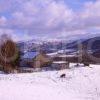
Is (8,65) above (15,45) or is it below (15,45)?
below

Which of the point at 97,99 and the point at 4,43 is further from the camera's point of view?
the point at 4,43

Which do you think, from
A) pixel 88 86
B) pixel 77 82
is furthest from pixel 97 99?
pixel 77 82

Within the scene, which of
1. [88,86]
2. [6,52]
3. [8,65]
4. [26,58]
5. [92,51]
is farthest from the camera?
[92,51]

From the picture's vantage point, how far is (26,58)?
63.9m

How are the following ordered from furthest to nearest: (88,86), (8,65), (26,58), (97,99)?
(26,58)
(8,65)
(88,86)
(97,99)

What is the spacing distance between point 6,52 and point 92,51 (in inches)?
2099

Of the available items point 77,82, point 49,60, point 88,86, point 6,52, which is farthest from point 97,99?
point 49,60

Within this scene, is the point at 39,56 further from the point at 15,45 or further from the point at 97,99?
the point at 97,99

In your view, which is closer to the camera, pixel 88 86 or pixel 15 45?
pixel 88 86

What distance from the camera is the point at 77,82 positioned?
25156 millimetres

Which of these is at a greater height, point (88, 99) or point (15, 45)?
point (15, 45)

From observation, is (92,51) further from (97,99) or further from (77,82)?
(97,99)

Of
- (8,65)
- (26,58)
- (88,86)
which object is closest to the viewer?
(88,86)

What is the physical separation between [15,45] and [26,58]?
14.3ft
